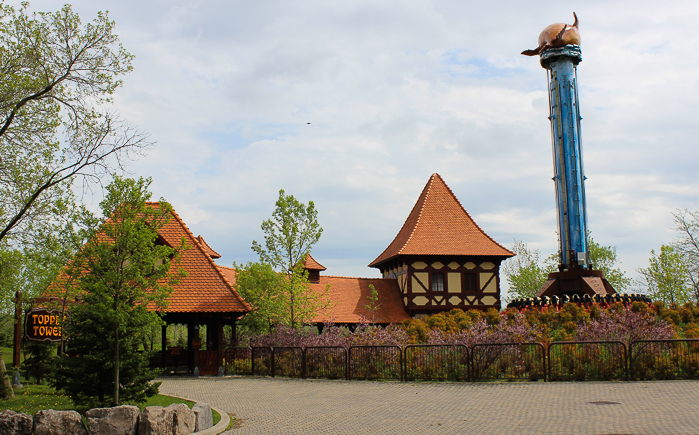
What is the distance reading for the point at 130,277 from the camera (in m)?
10.9

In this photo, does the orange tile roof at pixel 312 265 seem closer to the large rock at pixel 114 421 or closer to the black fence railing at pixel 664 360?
the black fence railing at pixel 664 360

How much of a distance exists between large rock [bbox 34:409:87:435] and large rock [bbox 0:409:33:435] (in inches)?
9.2

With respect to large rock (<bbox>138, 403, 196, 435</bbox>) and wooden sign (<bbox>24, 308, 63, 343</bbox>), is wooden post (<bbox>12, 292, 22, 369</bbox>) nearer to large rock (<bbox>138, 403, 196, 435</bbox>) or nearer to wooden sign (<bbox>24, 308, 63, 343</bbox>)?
wooden sign (<bbox>24, 308, 63, 343</bbox>)

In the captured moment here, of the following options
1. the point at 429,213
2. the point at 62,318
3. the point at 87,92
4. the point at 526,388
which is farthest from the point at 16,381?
the point at 429,213

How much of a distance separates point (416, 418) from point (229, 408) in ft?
14.2

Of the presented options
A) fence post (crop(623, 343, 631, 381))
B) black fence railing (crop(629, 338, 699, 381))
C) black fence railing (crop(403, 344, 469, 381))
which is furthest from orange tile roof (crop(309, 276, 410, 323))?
black fence railing (crop(629, 338, 699, 381))

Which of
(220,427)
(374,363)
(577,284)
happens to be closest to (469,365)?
(374,363)

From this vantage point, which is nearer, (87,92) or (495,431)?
(495,431)

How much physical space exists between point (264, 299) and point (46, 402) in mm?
10022

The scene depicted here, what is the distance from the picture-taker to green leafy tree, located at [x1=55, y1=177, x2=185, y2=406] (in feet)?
35.4

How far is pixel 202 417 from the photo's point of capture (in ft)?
32.3

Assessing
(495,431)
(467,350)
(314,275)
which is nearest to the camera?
(495,431)

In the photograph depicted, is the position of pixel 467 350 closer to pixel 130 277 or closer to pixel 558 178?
pixel 130 277

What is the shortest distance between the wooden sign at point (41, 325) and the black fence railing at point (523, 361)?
25.4ft
